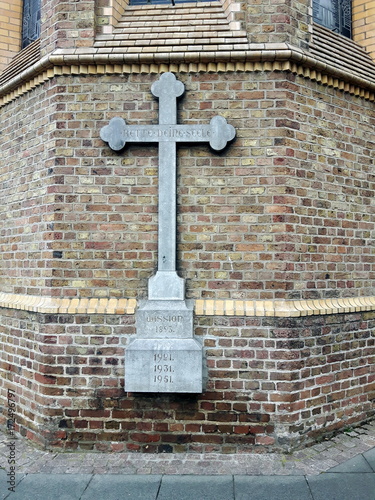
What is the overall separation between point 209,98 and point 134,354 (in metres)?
2.58

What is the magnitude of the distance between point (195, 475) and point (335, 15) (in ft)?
18.9

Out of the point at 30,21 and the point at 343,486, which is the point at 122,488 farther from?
the point at 30,21

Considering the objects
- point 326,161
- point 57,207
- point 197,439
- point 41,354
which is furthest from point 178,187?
point 197,439

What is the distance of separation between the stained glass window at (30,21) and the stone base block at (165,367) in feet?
15.2

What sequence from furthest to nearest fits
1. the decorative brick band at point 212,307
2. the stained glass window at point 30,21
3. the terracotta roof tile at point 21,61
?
1. the stained glass window at point 30,21
2. the terracotta roof tile at point 21,61
3. the decorative brick band at point 212,307

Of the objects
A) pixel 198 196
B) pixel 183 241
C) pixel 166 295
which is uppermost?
pixel 198 196

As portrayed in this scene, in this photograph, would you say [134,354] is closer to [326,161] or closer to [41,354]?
[41,354]

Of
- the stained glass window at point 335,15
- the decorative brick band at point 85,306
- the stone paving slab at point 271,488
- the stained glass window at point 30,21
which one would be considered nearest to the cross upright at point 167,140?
the decorative brick band at point 85,306

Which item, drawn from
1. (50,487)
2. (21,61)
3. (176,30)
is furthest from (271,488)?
(21,61)

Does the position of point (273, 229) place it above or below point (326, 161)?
below

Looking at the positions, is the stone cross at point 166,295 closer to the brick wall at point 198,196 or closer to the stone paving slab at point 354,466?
the brick wall at point 198,196

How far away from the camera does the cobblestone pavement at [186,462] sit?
3645 mm

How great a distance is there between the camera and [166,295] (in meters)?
4.05

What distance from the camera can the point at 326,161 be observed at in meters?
4.48
